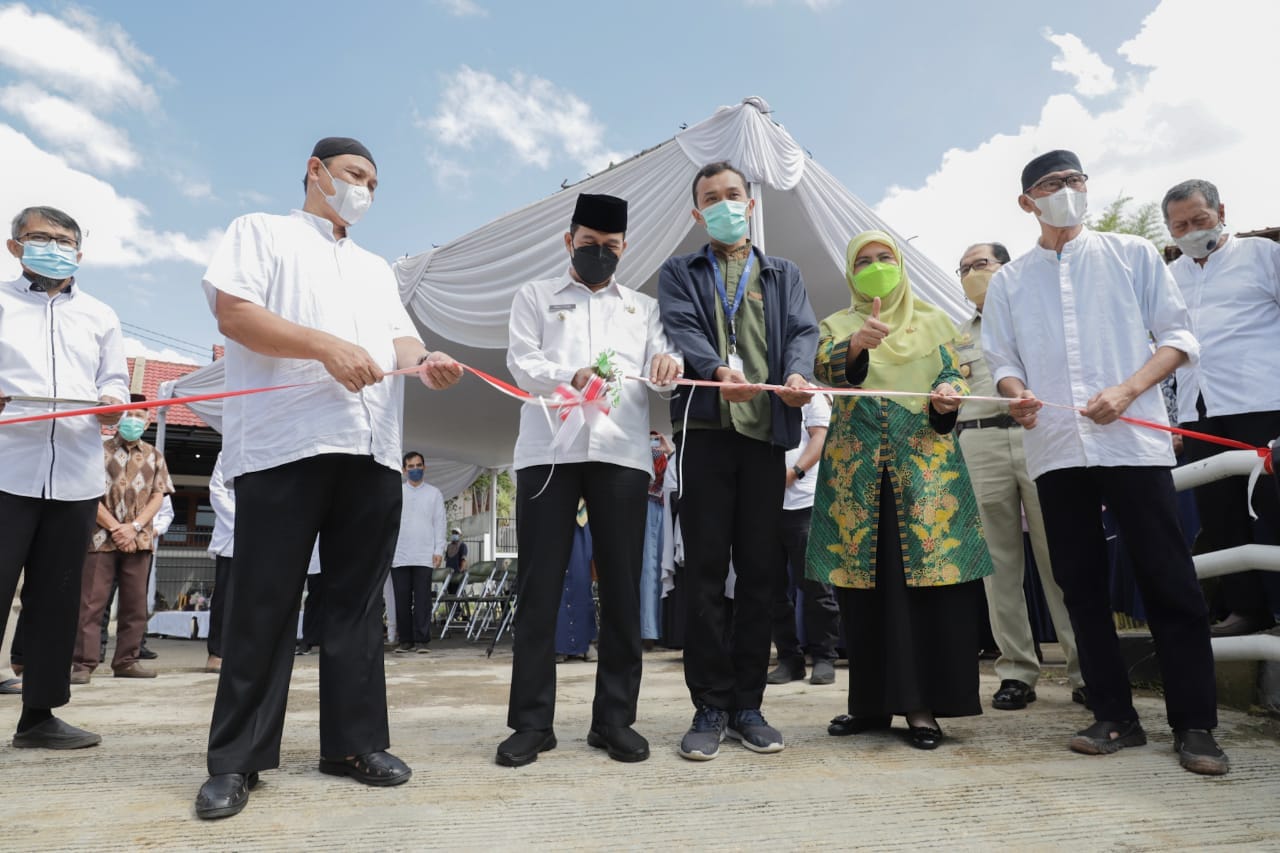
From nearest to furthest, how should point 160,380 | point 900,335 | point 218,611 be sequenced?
point 900,335
point 218,611
point 160,380

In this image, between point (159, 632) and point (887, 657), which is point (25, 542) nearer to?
point (887, 657)

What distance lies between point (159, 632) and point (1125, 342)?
1076cm

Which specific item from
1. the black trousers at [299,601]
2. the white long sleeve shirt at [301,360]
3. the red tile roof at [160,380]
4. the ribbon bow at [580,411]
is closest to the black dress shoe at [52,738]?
the black trousers at [299,601]

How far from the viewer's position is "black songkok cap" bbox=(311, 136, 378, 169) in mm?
2301

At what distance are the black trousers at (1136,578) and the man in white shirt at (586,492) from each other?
1.17 meters

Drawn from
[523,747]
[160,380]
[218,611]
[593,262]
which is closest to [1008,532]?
[593,262]

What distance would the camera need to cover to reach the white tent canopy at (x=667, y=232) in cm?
506

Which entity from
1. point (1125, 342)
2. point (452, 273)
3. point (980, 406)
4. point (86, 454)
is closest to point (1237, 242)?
point (980, 406)

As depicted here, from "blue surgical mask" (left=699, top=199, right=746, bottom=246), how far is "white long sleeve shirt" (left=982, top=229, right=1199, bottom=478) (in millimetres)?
853

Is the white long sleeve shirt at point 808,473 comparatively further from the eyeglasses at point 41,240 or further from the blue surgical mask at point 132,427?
the blue surgical mask at point 132,427

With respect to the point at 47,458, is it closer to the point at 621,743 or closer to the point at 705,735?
the point at 621,743

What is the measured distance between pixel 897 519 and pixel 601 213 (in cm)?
124

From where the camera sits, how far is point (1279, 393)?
304 centimetres

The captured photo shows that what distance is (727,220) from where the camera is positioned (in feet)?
8.55
